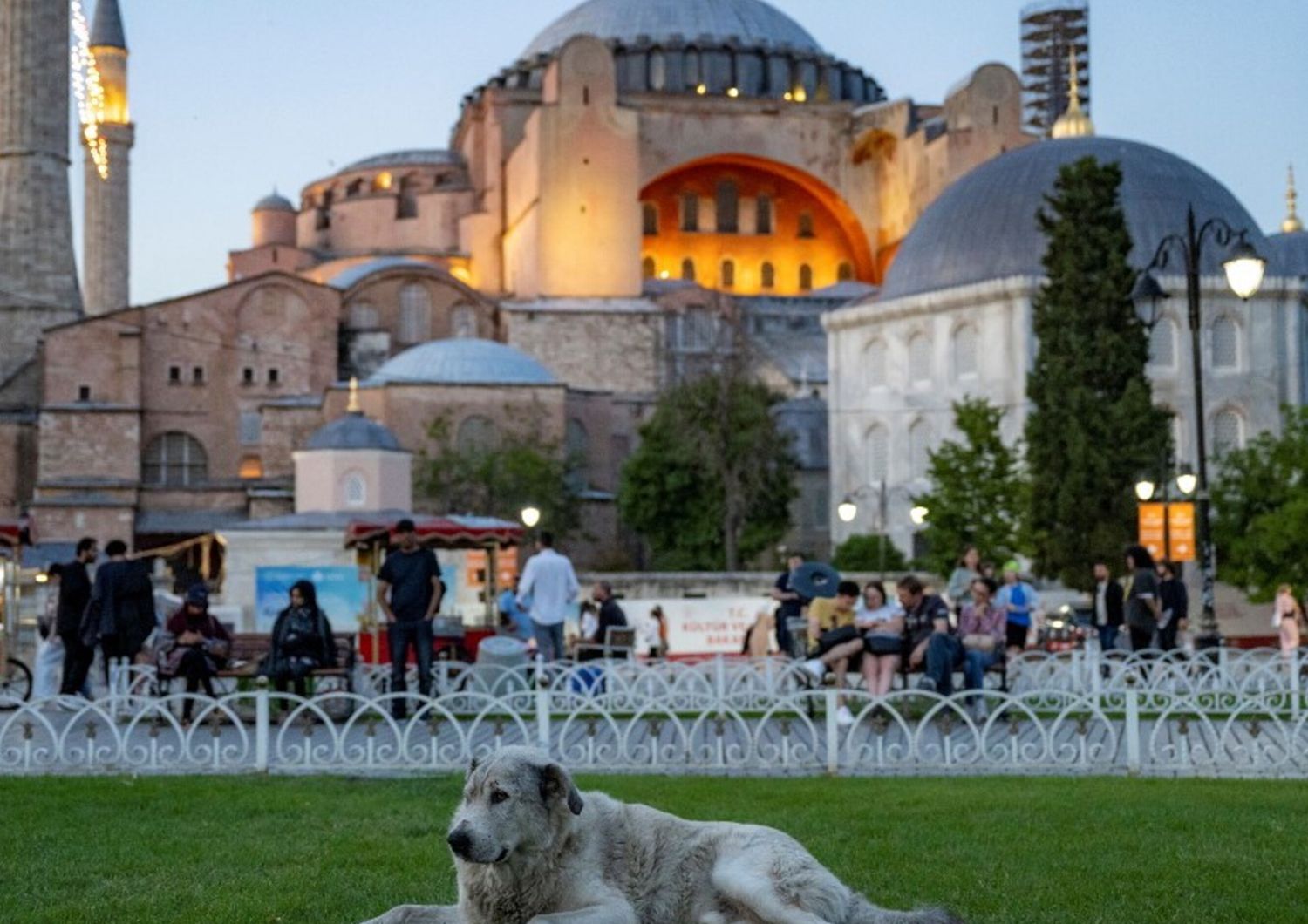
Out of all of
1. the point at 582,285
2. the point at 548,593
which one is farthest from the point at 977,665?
the point at 582,285

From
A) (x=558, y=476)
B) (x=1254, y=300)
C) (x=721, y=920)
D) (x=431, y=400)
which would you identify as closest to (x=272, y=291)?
(x=431, y=400)

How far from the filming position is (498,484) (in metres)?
49.8

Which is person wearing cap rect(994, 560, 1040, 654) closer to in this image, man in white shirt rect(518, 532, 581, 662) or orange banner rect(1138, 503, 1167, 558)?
man in white shirt rect(518, 532, 581, 662)

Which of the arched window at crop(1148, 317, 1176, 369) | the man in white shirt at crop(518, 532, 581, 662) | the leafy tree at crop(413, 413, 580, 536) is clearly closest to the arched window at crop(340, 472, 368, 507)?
the leafy tree at crop(413, 413, 580, 536)

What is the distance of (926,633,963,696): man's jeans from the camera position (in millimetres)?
13781

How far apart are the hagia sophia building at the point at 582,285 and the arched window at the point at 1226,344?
0.33 feet

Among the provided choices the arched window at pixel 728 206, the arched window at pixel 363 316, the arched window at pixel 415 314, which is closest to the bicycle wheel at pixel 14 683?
the arched window at pixel 363 316

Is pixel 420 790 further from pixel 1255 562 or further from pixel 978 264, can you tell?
pixel 978 264

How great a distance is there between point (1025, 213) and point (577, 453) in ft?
47.6

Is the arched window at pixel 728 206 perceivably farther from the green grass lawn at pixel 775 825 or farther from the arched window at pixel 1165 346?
the green grass lawn at pixel 775 825

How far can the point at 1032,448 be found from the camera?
33500 mm

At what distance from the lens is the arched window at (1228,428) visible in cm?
4372

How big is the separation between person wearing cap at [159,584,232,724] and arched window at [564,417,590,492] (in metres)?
36.0

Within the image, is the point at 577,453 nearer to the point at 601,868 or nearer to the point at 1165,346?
the point at 1165,346
